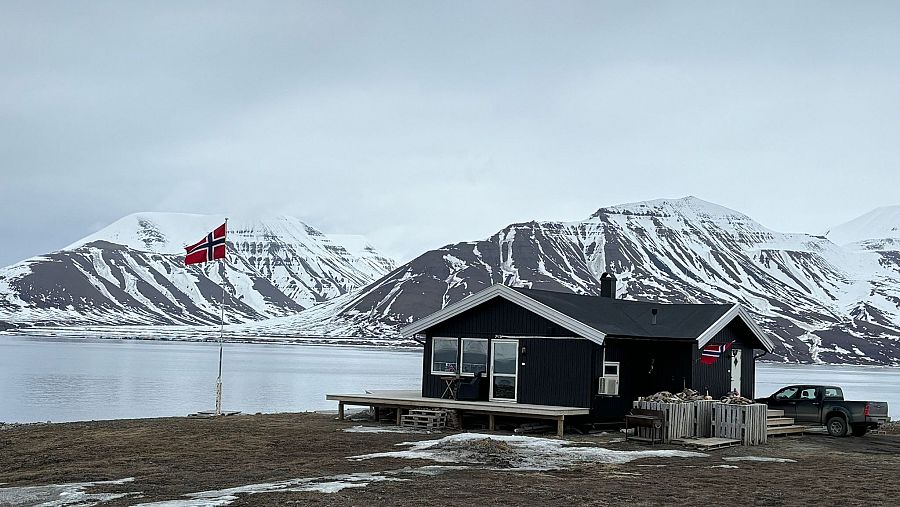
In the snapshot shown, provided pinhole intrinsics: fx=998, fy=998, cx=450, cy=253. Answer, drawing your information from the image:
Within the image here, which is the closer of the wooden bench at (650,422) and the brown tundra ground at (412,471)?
the brown tundra ground at (412,471)

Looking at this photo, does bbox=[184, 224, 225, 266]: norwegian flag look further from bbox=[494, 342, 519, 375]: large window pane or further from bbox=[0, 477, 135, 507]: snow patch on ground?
bbox=[0, 477, 135, 507]: snow patch on ground

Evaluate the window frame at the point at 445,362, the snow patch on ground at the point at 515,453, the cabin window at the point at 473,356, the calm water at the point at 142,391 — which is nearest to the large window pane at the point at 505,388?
the cabin window at the point at 473,356

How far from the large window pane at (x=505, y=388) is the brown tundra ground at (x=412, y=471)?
3838mm

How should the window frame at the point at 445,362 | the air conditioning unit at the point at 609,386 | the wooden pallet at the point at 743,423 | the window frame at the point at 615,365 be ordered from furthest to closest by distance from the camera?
the window frame at the point at 445,362
the window frame at the point at 615,365
the air conditioning unit at the point at 609,386
the wooden pallet at the point at 743,423

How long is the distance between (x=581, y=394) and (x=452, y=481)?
461 inches

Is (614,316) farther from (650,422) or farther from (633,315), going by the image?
(650,422)

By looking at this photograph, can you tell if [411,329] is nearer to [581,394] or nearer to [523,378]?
[523,378]

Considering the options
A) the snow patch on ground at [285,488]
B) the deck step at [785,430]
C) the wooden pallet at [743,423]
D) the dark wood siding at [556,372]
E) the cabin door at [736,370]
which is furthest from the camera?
the cabin door at [736,370]

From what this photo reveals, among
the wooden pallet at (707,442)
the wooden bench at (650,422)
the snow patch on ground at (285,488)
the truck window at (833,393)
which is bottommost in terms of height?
the snow patch on ground at (285,488)

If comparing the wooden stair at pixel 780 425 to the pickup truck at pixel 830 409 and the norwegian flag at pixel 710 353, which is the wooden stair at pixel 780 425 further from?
the norwegian flag at pixel 710 353

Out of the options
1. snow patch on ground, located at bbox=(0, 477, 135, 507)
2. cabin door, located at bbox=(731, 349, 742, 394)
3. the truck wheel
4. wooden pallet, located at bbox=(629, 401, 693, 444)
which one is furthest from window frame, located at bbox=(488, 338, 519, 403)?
snow patch on ground, located at bbox=(0, 477, 135, 507)

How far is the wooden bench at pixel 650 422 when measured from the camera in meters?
25.3

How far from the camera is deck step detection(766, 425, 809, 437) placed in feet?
92.8

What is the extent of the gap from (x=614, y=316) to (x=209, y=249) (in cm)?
1343
